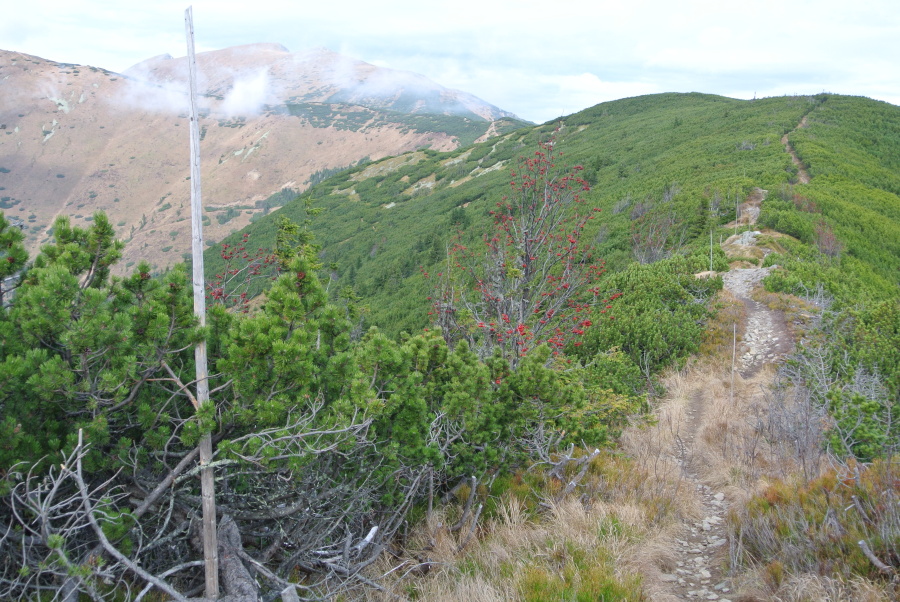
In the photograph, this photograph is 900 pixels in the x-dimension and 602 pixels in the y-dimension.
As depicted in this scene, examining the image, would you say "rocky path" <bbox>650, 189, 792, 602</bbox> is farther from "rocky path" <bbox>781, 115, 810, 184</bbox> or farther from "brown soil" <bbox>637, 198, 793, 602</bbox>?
"rocky path" <bbox>781, 115, 810, 184</bbox>

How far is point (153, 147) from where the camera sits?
145 meters

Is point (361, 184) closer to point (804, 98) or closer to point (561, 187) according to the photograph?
point (804, 98)

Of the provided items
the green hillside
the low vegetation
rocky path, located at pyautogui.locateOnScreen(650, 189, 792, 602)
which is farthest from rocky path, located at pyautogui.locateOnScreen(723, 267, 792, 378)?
the green hillside

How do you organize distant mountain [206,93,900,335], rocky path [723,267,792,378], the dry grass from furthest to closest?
distant mountain [206,93,900,335] < rocky path [723,267,792,378] < the dry grass

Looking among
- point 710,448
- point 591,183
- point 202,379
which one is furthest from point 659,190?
point 202,379

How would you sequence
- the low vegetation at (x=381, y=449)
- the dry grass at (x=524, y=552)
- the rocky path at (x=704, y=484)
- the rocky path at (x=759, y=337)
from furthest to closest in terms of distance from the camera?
the rocky path at (x=759, y=337) → the rocky path at (x=704, y=484) → the dry grass at (x=524, y=552) → the low vegetation at (x=381, y=449)

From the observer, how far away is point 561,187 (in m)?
6.57

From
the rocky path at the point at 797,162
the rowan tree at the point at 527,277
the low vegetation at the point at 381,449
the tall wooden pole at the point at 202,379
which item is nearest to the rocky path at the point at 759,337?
the low vegetation at the point at 381,449

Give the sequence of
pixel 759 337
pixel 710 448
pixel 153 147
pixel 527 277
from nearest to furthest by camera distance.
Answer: pixel 710 448, pixel 527 277, pixel 759 337, pixel 153 147

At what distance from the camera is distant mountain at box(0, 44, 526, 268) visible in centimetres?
11456

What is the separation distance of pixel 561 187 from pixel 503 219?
0.82m

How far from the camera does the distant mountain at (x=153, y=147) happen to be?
4510 inches

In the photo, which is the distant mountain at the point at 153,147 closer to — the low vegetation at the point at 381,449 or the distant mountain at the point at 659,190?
the distant mountain at the point at 659,190

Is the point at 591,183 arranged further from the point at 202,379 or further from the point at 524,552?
the point at 202,379
